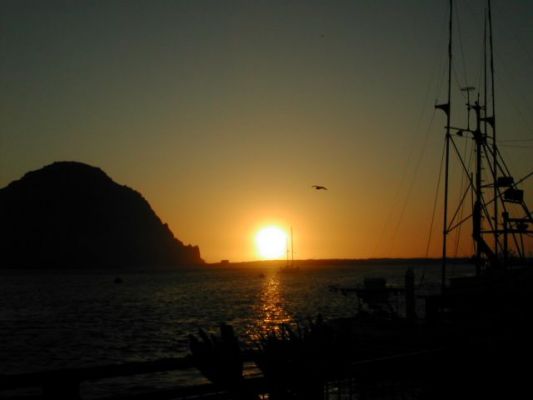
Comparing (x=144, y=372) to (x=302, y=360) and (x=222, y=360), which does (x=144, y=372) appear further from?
(x=302, y=360)

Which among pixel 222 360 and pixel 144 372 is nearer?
pixel 222 360

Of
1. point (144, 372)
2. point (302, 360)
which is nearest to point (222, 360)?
point (302, 360)

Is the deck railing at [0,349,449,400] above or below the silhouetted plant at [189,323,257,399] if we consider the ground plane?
below

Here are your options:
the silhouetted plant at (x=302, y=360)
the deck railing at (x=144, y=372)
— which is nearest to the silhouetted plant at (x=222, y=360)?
the silhouetted plant at (x=302, y=360)

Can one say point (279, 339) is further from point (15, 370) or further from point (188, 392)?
point (15, 370)

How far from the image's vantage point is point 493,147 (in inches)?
1508

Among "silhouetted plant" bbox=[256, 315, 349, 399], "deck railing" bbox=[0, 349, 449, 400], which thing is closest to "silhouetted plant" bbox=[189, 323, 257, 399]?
"silhouetted plant" bbox=[256, 315, 349, 399]

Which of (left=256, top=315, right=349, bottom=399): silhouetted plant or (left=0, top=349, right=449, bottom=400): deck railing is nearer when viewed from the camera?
(left=256, top=315, right=349, bottom=399): silhouetted plant

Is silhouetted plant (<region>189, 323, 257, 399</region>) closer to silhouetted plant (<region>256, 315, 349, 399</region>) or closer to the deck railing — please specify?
silhouetted plant (<region>256, 315, 349, 399</region>)

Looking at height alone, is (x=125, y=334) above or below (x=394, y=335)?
below

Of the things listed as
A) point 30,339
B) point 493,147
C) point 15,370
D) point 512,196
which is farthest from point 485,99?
point 30,339

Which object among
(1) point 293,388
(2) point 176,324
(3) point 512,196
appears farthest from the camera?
(2) point 176,324

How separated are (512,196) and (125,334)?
35.9 m

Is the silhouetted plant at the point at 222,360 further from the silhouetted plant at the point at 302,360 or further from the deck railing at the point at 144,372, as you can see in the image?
the deck railing at the point at 144,372
